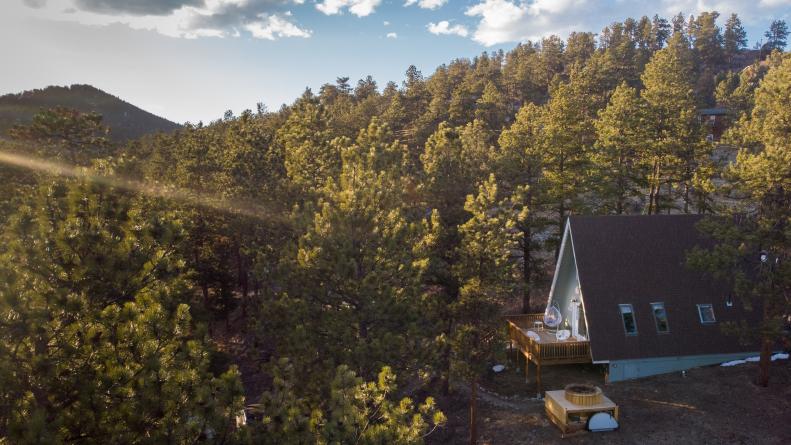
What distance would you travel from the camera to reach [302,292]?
15594 mm

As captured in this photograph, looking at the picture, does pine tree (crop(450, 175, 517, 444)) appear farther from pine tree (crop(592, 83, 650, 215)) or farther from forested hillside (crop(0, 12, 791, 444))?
pine tree (crop(592, 83, 650, 215))

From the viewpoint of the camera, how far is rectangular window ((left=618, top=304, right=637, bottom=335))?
2038 centimetres

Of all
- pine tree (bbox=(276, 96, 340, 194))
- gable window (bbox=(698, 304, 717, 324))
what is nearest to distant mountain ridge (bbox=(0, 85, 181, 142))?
pine tree (bbox=(276, 96, 340, 194))

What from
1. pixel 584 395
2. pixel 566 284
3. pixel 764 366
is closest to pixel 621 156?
pixel 566 284

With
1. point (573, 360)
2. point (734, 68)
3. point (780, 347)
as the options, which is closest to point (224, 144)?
point (573, 360)

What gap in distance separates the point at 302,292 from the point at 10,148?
16.4m

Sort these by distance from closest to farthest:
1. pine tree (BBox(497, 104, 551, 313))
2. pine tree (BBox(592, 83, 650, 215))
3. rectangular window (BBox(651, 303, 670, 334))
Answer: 1. rectangular window (BBox(651, 303, 670, 334))
2. pine tree (BBox(497, 104, 551, 313))
3. pine tree (BBox(592, 83, 650, 215))

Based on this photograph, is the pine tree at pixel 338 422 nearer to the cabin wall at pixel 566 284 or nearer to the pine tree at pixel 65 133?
the cabin wall at pixel 566 284

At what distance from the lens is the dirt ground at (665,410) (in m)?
16.4

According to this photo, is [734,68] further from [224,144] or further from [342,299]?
[342,299]

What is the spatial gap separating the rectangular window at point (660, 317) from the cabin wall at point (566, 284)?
2.83 m

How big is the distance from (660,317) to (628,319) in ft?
4.67

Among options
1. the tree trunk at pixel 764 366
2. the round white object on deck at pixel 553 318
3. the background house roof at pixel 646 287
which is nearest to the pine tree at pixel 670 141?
the background house roof at pixel 646 287

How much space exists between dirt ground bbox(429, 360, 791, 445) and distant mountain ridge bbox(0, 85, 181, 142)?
4207 inches
